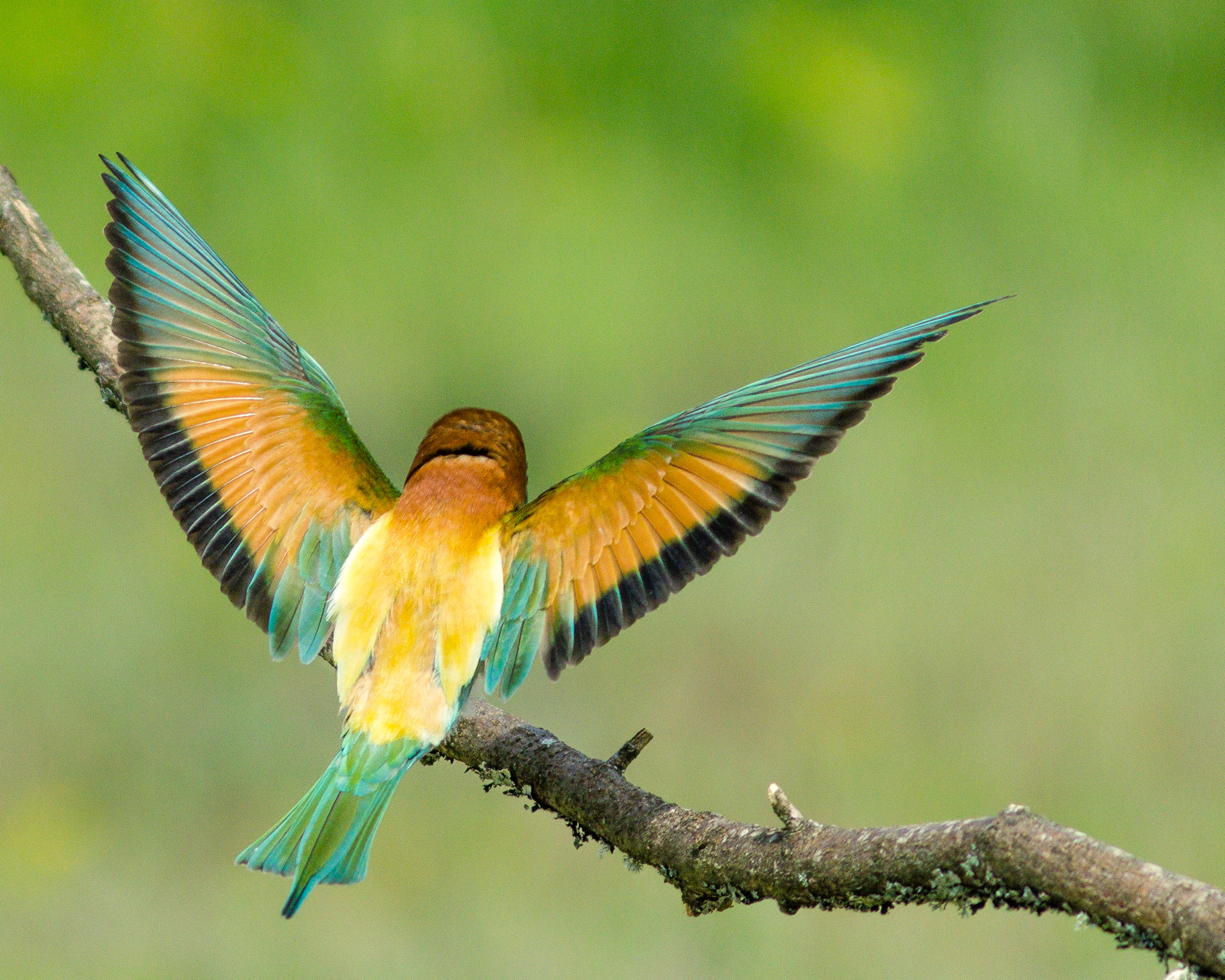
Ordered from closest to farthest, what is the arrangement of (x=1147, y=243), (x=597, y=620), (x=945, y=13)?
(x=597, y=620) → (x=1147, y=243) → (x=945, y=13)

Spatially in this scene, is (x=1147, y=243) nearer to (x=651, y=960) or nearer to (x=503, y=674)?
(x=651, y=960)

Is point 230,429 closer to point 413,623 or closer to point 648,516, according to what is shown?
point 413,623

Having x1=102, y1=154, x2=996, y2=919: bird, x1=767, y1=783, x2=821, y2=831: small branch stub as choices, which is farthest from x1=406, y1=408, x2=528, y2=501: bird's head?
x1=767, y1=783, x2=821, y2=831: small branch stub

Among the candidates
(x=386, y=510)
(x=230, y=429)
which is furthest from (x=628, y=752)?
(x=230, y=429)

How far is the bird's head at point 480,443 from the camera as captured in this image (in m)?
1.20

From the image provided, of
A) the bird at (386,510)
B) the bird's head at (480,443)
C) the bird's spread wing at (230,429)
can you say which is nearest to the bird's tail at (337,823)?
the bird at (386,510)

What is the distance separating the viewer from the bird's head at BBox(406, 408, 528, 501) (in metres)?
1.20

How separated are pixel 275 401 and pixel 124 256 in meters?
0.16

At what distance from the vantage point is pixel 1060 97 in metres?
3.52

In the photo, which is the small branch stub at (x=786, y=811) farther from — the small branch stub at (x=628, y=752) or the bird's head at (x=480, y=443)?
the bird's head at (x=480, y=443)

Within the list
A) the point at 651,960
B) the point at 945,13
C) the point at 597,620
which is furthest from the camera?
the point at 945,13

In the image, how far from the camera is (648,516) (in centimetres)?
109

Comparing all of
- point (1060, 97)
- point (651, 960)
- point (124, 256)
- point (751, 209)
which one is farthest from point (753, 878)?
point (1060, 97)

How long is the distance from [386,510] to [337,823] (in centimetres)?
27
